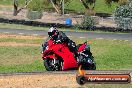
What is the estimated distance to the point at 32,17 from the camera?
196ft

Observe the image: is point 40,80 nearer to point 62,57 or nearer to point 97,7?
point 62,57

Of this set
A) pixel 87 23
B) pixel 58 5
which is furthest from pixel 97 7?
pixel 87 23

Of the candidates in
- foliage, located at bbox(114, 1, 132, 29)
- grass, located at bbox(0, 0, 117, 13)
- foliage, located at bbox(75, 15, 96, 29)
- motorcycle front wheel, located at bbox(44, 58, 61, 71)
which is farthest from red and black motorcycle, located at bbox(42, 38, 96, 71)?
grass, located at bbox(0, 0, 117, 13)

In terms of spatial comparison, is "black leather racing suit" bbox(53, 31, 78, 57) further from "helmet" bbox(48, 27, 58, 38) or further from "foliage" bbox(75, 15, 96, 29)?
"foliage" bbox(75, 15, 96, 29)

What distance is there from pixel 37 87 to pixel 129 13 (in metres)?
38.2

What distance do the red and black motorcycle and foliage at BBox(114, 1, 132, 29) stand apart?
30.2 meters

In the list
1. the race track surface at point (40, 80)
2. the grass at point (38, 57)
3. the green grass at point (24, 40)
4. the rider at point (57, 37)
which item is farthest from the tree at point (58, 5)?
the race track surface at point (40, 80)

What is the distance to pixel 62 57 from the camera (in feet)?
55.4

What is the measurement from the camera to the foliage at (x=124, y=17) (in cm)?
4744

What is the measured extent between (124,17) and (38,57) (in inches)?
1055

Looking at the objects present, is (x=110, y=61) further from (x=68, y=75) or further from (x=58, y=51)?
(x=68, y=75)

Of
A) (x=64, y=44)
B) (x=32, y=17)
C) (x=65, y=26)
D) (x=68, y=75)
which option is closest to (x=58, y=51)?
(x=64, y=44)

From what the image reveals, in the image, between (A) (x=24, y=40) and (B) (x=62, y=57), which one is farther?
(A) (x=24, y=40)

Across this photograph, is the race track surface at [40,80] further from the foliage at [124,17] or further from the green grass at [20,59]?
the foliage at [124,17]
